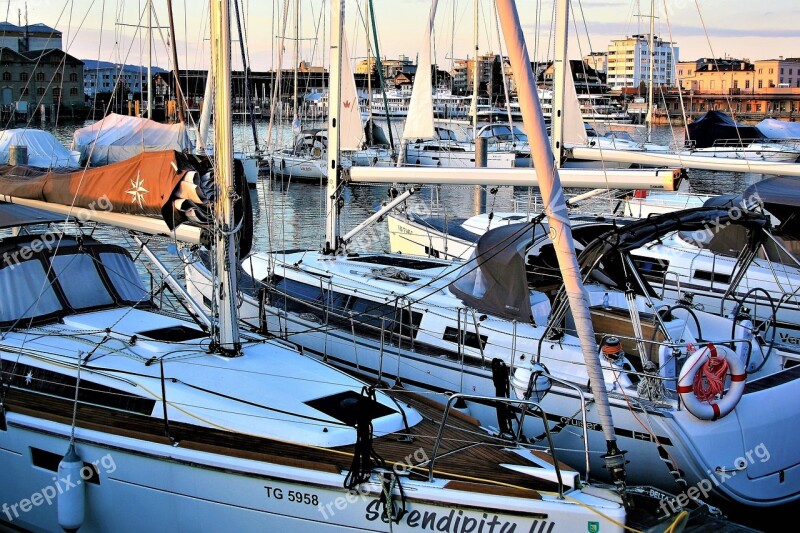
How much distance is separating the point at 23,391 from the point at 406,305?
567cm

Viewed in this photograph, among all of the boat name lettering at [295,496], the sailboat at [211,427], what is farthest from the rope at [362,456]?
the boat name lettering at [295,496]

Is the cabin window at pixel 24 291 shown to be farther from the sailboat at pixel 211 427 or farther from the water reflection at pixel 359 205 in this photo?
the water reflection at pixel 359 205

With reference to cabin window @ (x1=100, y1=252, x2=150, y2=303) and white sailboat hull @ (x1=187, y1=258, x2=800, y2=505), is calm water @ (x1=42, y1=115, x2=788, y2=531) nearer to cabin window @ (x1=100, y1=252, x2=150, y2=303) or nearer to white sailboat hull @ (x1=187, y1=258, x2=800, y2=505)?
white sailboat hull @ (x1=187, y1=258, x2=800, y2=505)

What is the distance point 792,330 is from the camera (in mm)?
16688

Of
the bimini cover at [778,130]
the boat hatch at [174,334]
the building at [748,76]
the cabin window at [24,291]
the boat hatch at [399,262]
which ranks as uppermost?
the building at [748,76]

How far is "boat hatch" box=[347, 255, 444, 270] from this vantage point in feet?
54.2

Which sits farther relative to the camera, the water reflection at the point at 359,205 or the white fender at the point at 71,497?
the water reflection at the point at 359,205

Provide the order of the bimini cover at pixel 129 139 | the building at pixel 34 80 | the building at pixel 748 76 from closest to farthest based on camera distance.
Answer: the bimini cover at pixel 129 139 → the building at pixel 34 80 → the building at pixel 748 76

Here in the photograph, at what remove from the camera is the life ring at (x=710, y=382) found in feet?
35.1

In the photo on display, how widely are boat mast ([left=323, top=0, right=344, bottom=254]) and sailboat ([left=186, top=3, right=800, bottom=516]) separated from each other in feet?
0.30

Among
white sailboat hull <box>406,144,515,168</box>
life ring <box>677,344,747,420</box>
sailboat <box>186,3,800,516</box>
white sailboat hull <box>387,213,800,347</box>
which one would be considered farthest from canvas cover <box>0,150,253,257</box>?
white sailboat hull <box>406,144,515,168</box>

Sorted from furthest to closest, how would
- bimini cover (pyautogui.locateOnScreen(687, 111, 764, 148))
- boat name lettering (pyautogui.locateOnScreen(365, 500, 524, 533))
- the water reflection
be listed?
bimini cover (pyautogui.locateOnScreen(687, 111, 764, 148)) → the water reflection → boat name lettering (pyautogui.locateOnScreen(365, 500, 524, 533))

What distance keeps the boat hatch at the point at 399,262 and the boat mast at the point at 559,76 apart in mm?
3198

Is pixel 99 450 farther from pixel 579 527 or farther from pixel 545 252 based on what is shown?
pixel 545 252
